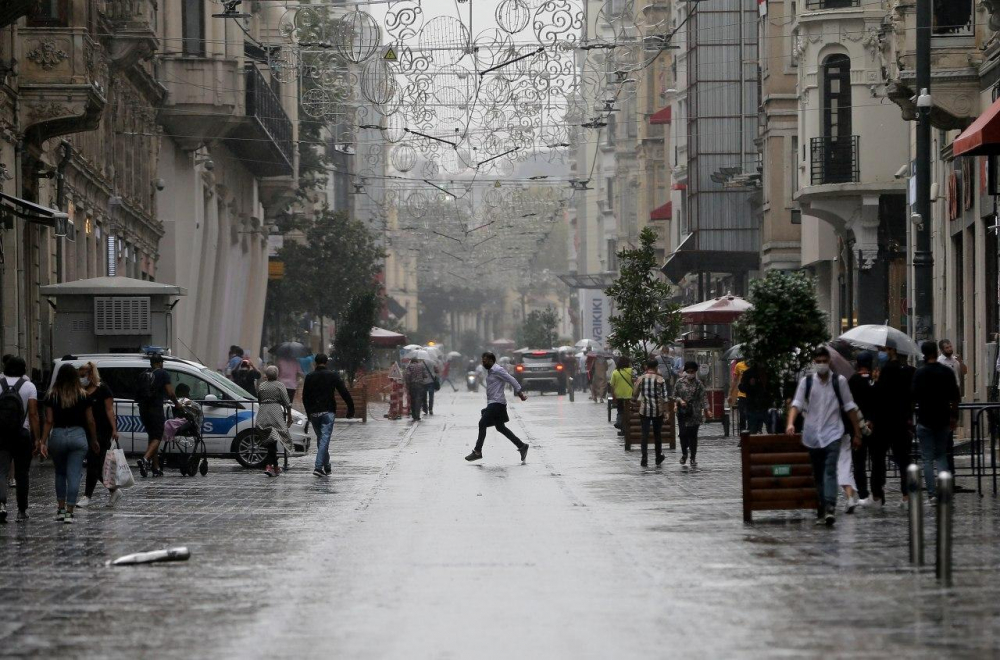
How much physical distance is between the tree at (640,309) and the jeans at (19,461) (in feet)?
65.1

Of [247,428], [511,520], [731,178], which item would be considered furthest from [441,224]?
[511,520]

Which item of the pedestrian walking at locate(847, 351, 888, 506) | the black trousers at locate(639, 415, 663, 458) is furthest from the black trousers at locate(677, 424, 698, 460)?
the pedestrian walking at locate(847, 351, 888, 506)

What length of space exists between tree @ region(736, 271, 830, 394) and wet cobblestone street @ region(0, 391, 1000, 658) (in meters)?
1.62

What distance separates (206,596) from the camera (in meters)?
12.2

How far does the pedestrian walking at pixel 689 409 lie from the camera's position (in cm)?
2720

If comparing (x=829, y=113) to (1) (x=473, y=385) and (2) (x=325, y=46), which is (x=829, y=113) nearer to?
(2) (x=325, y=46)

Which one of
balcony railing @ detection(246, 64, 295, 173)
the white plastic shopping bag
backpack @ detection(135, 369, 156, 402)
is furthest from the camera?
balcony railing @ detection(246, 64, 295, 173)

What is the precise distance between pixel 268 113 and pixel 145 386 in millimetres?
31382

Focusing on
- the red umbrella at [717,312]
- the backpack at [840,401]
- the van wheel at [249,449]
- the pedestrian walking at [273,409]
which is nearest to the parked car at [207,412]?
the van wheel at [249,449]

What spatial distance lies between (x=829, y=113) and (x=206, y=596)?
3422 centimetres

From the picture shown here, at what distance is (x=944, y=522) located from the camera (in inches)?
476

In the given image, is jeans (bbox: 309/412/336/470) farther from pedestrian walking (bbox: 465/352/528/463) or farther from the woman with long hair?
the woman with long hair

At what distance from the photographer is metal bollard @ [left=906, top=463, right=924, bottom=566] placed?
1284 cm

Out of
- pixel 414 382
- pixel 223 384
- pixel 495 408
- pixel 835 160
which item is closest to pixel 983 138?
pixel 495 408
